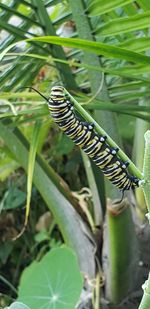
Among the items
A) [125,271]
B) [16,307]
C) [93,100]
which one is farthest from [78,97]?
[16,307]

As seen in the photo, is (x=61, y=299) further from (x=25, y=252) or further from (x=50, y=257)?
(x=25, y=252)

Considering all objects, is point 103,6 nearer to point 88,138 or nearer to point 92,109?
point 92,109

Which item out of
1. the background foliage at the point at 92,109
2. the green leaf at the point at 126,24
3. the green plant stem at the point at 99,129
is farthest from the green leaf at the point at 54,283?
the green plant stem at the point at 99,129

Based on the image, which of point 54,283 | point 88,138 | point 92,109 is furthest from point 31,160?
point 54,283

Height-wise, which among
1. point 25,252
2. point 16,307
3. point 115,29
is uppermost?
point 115,29

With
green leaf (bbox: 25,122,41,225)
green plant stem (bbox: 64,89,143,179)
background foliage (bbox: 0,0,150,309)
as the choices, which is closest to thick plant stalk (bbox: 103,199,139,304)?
background foliage (bbox: 0,0,150,309)

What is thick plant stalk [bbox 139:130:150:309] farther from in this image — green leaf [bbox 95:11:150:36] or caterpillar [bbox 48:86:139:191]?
green leaf [bbox 95:11:150:36]

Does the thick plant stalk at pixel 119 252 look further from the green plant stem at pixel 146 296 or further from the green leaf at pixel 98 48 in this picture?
the green plant stem at pixel 146 296
